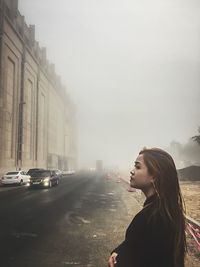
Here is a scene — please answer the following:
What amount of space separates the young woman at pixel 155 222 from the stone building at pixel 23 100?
5326 centimetres

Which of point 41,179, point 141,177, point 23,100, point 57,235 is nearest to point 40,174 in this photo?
point 41,179

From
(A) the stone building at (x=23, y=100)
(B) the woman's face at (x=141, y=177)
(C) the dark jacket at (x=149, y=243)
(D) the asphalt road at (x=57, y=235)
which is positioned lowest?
(D) the asphalt road at (x=57, y=235)

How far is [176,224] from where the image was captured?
2.64 m

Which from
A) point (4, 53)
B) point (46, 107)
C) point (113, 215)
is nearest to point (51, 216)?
point (113, 215)

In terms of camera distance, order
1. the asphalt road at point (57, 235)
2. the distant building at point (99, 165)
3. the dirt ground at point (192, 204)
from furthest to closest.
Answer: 1. the distant building at point (99, 165)
2. the dirt ground at point (192, 204)
3. the asphalt road at point (57, 235)

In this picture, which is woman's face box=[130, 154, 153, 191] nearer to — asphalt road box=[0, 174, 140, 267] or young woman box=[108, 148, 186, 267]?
young woman box=[108, 148, 186, 267]

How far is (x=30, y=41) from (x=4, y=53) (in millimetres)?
21653

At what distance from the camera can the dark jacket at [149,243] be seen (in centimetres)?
253

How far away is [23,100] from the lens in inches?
2749

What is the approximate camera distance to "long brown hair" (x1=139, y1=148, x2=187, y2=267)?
2625 millimetres

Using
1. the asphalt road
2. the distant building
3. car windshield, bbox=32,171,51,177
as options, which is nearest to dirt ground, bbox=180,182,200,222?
the asphalt road

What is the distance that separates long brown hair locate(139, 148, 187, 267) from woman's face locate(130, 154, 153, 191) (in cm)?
3

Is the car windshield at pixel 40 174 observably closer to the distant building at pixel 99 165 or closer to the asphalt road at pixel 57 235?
the asphalt road at pixel 57 235

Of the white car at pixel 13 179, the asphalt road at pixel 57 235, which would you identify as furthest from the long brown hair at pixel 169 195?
the white car at pixel 13 179
